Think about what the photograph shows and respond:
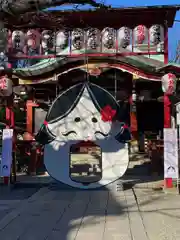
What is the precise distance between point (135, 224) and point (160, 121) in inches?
483

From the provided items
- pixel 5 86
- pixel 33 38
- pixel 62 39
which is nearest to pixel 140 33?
pixel 62 39

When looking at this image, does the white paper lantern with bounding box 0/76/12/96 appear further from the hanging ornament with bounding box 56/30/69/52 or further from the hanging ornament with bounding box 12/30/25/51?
the hanging ornament with bounding box 56/30/69/52

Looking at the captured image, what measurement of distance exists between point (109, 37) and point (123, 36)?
53 cm

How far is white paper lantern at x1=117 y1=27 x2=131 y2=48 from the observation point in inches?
516

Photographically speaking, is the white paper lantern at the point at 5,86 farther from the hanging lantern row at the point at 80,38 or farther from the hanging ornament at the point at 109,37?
the hanging ornament at the point at 109,37

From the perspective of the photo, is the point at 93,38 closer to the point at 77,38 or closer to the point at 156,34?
the point at 77,38

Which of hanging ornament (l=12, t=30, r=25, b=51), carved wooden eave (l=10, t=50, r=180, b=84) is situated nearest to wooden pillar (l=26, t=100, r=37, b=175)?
carved wooden eave (l=10, t=50, r=180, b=84)

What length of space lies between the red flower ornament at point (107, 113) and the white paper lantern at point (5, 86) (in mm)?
3698

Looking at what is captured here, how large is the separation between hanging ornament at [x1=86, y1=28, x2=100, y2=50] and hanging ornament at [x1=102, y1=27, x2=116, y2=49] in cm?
29

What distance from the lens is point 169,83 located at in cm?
1244

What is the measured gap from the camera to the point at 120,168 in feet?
41.4

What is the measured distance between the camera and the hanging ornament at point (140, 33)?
13.1 m

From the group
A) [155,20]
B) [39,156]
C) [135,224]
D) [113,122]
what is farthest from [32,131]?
[135,224]

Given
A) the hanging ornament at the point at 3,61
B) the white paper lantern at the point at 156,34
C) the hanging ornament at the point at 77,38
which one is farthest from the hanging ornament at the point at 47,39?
the white paper lantern at the point at 156,34
